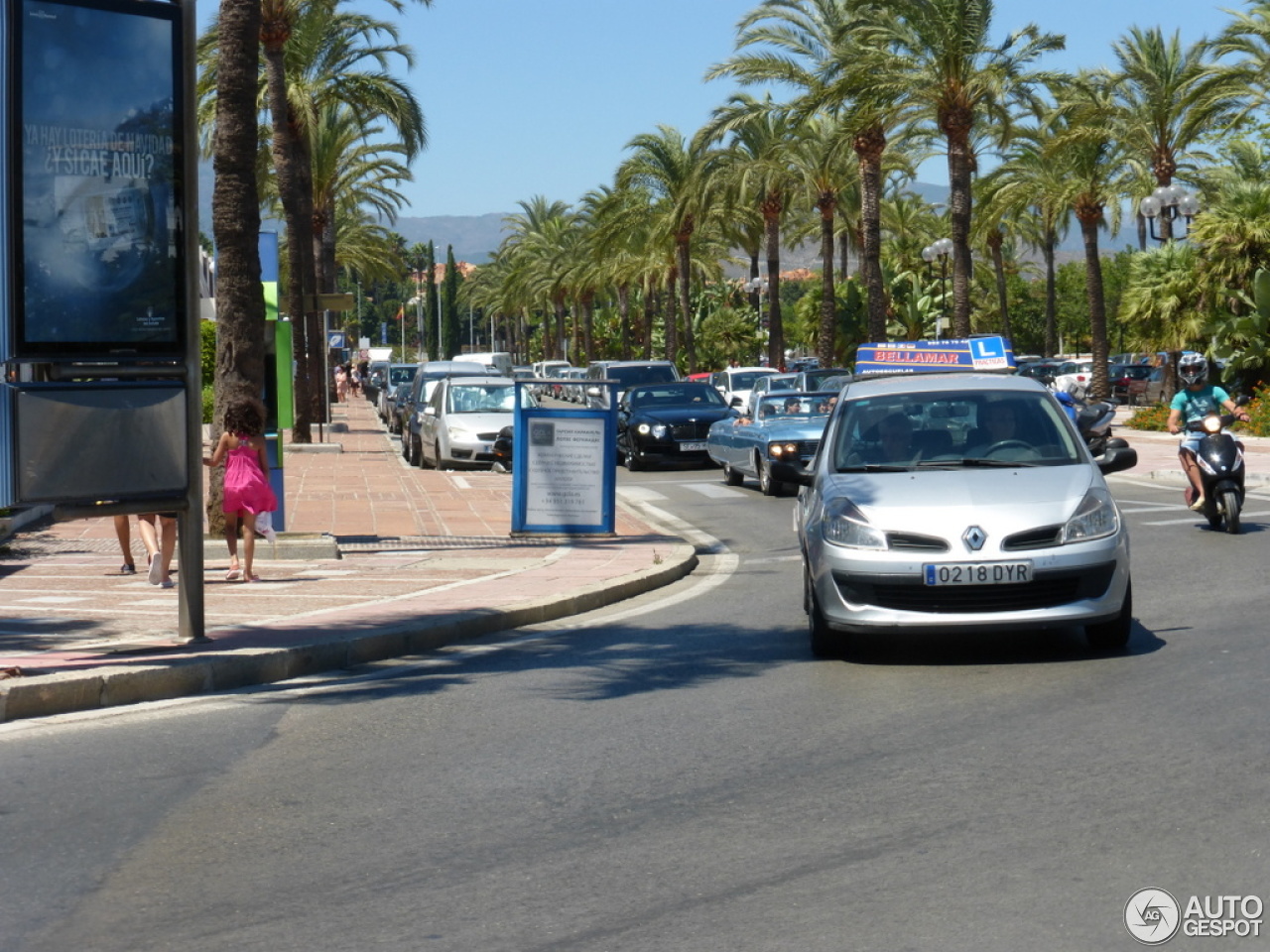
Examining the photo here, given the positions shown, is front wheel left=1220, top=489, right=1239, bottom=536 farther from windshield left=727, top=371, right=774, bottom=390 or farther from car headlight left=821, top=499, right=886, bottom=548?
windshield left=727, top=371, right=774, bottom=390

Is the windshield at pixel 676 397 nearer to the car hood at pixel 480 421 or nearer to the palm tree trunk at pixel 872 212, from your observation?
the car hood at pixel 480 421

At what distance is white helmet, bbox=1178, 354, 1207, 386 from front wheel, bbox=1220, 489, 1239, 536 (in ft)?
3.84

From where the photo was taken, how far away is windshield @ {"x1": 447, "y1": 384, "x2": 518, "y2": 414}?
30.2 meters

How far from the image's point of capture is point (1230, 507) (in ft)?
52.6

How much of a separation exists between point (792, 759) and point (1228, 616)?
16.2 feet

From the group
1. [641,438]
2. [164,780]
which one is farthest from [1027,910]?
[641,438]

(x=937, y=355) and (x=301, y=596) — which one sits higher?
(x=937, y=355)

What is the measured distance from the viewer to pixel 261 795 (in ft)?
21.8

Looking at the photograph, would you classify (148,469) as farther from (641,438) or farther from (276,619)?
(641,438)

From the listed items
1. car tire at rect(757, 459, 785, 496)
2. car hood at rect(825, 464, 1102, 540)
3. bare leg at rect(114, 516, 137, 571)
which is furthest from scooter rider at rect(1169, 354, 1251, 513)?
bare leg at rect(114, 516, 137, 571)

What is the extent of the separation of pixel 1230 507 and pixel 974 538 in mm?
8030

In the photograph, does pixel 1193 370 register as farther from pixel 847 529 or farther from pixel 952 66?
pixel 952 66

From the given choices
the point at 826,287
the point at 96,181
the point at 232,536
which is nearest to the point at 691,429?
the point at 232,536

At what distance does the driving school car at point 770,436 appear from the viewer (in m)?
23.0
